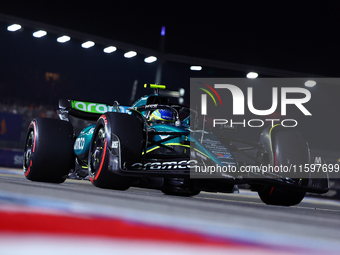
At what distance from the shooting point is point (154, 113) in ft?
14.6

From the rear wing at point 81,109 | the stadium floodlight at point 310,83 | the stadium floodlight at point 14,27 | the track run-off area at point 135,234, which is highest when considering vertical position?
the stadium floodlight at point 14,27

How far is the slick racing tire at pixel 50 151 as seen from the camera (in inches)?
183

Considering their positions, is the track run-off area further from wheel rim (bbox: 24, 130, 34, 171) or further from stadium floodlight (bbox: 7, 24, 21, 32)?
stadium floodlight (bbox: 7, 24, 21, 32)

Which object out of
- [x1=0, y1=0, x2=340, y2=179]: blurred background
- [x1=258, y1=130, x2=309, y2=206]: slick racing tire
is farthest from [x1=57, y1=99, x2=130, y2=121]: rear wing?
[x1=0, y1=0, x2=340, y2=179]: blurred background

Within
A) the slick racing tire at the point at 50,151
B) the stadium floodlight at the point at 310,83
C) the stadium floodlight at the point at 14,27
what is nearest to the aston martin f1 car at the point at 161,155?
the slick racing tire at the point at 50,151

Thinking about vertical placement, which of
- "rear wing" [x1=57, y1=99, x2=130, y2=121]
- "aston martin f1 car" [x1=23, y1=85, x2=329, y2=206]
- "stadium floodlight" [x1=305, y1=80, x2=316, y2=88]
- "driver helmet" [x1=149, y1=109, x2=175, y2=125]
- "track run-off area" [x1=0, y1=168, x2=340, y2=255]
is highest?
"stadium floodlight" [x1=305, y1=80, x2=316, y2=88]

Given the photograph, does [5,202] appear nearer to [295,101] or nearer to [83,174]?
[83,174]

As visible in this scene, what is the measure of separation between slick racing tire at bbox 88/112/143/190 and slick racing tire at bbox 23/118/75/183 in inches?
41.9

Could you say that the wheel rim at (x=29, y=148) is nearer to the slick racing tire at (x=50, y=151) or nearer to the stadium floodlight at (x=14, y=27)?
the slick racing tire at (x=50, y=151)

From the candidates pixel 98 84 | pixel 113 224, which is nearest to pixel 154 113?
pixel 113 224

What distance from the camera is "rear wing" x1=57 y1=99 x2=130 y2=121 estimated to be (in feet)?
17.3

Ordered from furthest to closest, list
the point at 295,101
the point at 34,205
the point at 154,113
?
the point at 295,101
the point at 154,113
the point at 34,205

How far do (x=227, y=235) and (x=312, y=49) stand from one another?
422 inches

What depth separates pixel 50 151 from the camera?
466cm
